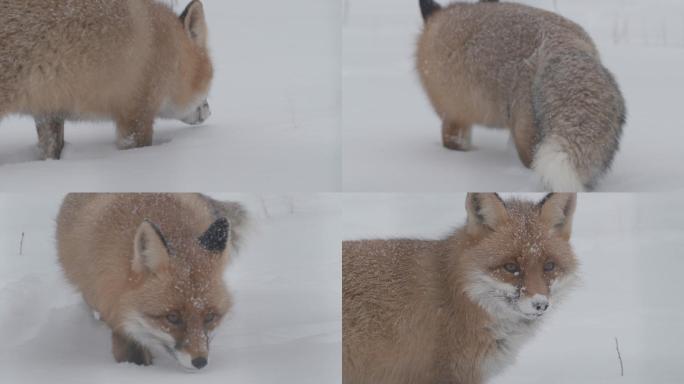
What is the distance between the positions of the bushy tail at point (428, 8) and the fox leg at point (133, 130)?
1.33 m

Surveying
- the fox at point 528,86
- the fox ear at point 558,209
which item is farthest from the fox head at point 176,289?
the fox ear at point 558,209

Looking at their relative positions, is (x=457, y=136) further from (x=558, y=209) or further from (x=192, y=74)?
(x=192, y=74)

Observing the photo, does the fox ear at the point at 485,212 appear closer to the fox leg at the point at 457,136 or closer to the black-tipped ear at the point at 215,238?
the fox leg at the point at 457,136

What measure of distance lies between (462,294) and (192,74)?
1.52 metres

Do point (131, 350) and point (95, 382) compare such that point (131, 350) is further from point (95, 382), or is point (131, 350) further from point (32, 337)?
point (32, 337)

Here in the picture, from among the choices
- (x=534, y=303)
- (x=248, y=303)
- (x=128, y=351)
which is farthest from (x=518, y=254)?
(x=128, y=351)

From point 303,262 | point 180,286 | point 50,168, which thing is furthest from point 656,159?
point 50,168

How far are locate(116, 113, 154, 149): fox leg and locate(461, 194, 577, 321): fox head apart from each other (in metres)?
1.39

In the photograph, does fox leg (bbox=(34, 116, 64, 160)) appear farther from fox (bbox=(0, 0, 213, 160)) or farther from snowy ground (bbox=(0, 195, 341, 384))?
snowy ground (bbox=(0, 195, 341, 384))

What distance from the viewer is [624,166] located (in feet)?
11.3

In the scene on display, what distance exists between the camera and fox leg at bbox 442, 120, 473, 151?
3.66 m

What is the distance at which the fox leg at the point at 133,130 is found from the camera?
11.7 ft

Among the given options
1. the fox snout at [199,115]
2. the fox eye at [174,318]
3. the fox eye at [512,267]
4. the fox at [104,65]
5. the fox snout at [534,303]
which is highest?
the fox at [104,65]

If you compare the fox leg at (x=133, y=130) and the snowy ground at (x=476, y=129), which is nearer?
the snowy ground at (x=476, y=129)
